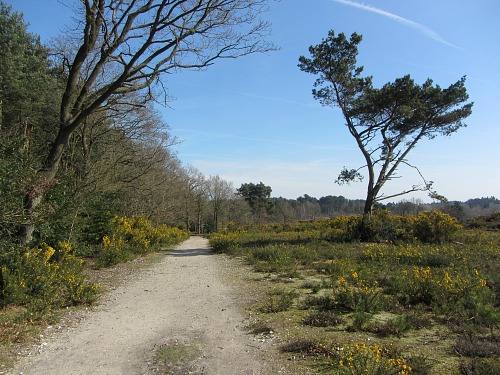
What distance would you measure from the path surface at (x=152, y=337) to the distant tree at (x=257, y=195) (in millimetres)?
61491

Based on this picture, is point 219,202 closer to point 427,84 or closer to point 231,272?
point 427,84

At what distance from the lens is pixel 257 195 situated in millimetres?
74750

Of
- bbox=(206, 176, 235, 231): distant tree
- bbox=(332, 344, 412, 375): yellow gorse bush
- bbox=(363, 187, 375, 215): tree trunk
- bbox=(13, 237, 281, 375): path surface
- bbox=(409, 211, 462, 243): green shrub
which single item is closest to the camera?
bbox=(332, 344, 412, 375): yellow gorse bush

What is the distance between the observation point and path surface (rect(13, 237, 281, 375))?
4.21 meters

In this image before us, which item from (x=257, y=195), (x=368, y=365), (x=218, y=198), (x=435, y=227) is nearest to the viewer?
(x=368, y=365)

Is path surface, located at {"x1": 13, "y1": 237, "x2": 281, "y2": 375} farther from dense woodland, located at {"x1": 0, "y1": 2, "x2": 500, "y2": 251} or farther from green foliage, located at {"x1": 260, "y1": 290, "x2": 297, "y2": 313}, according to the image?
dense woodland, located at {"x1": 0, "y1": 2, "x2": 500, "y2": 251}

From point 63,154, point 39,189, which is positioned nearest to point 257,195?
point 63,154

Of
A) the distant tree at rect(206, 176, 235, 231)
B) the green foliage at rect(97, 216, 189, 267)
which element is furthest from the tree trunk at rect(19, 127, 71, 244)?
the distant tree at rect(206, 176, 235, 231)

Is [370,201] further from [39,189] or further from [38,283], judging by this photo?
[38,283]

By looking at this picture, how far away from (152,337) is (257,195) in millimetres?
69577

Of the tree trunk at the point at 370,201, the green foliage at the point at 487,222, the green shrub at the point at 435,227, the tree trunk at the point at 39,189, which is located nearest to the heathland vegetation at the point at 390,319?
the tree trunk at the point at 39,189

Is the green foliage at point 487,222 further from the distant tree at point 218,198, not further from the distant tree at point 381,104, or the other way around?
the distant tree at point 218,198

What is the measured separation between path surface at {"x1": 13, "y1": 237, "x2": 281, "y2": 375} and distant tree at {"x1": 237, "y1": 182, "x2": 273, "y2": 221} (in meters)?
61.5

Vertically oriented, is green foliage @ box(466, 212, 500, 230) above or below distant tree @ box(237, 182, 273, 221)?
below
